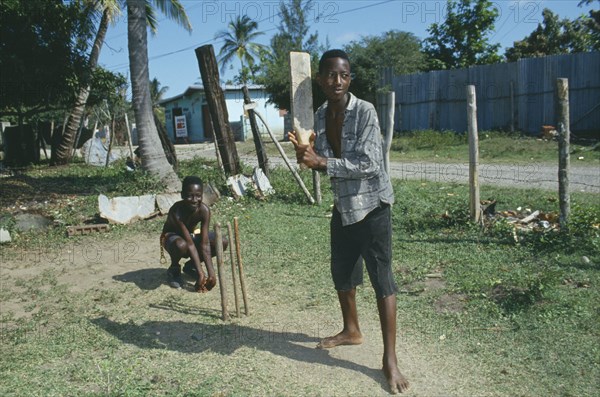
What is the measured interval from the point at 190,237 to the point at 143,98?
18.2 feet

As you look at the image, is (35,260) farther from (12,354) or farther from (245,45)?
(245,45)

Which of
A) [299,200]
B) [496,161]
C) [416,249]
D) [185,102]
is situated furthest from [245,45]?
[416,249]

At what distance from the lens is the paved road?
9.86 m

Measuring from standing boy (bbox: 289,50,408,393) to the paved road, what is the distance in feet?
22.5

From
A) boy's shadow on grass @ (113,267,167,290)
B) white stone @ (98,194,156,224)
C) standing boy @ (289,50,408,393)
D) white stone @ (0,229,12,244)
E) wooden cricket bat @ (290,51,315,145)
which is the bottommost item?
boy's shadow on grass @ (113,267,167,290)

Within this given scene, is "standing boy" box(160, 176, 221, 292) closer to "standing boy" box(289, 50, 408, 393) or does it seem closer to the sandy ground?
the sandy ground

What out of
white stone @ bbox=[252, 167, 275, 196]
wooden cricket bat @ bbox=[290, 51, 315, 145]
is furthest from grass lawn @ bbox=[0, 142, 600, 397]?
white stone @ bbox=[252, 167, 275, 196]

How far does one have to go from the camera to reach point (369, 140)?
3324mm

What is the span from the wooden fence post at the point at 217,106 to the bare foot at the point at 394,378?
23.9ft

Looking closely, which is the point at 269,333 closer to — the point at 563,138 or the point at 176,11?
the point at 563,138

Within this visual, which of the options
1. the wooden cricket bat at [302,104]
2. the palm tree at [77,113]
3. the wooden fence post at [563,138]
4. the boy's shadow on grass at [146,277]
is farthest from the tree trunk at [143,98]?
the palm tree at [77,113]

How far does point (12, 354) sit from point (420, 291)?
339cm

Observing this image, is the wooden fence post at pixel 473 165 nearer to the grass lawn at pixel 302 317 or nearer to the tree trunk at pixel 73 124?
the grass lawn at pixel 302 317

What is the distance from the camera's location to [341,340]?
13.0ft
